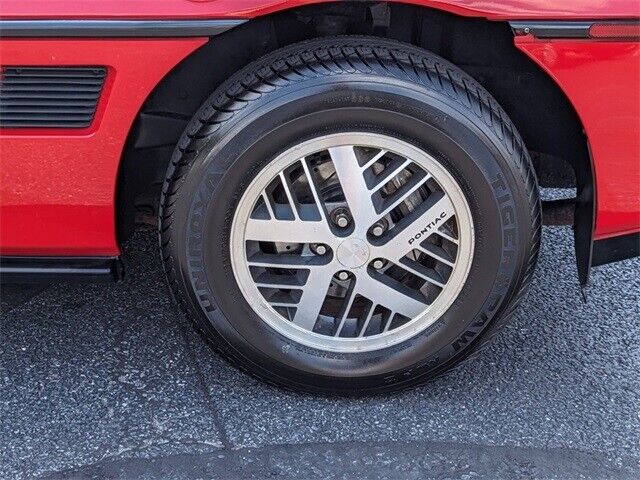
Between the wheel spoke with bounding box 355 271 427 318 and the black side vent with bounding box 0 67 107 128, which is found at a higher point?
the black side vent with bounding box 0 67 107 128

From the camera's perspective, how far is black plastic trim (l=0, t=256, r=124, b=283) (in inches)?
89.0

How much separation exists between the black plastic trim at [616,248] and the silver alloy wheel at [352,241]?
0.35 meters

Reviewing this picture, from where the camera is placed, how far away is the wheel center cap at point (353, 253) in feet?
7.20

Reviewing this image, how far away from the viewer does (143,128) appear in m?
2.19

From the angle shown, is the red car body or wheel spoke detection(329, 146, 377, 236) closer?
the red car body

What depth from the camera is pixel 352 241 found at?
2191mm

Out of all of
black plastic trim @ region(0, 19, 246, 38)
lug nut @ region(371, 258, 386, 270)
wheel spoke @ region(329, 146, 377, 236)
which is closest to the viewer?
black plastic trim @ region(0, 19, 246, 38)

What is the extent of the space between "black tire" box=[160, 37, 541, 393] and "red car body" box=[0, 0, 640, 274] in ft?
0.50

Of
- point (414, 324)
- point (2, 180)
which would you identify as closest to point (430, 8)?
point (414, 324)

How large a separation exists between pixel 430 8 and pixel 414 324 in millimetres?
807

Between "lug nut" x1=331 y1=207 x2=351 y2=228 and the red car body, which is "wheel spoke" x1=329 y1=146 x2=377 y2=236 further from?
the red car body

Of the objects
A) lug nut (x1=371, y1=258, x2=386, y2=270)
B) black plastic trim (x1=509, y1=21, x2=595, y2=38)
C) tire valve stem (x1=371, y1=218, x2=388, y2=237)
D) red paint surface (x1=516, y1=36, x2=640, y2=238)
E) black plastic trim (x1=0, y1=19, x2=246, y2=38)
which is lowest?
lug nut (x1=371, y1=258, x2=386, y2=270)

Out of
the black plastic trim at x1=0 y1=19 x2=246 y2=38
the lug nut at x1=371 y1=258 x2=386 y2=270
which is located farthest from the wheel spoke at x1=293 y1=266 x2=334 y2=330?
the black plastic trim at x1=0 y1=19 x2=246 y2=38

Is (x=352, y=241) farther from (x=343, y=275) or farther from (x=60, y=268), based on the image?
(x=60, y=268)
